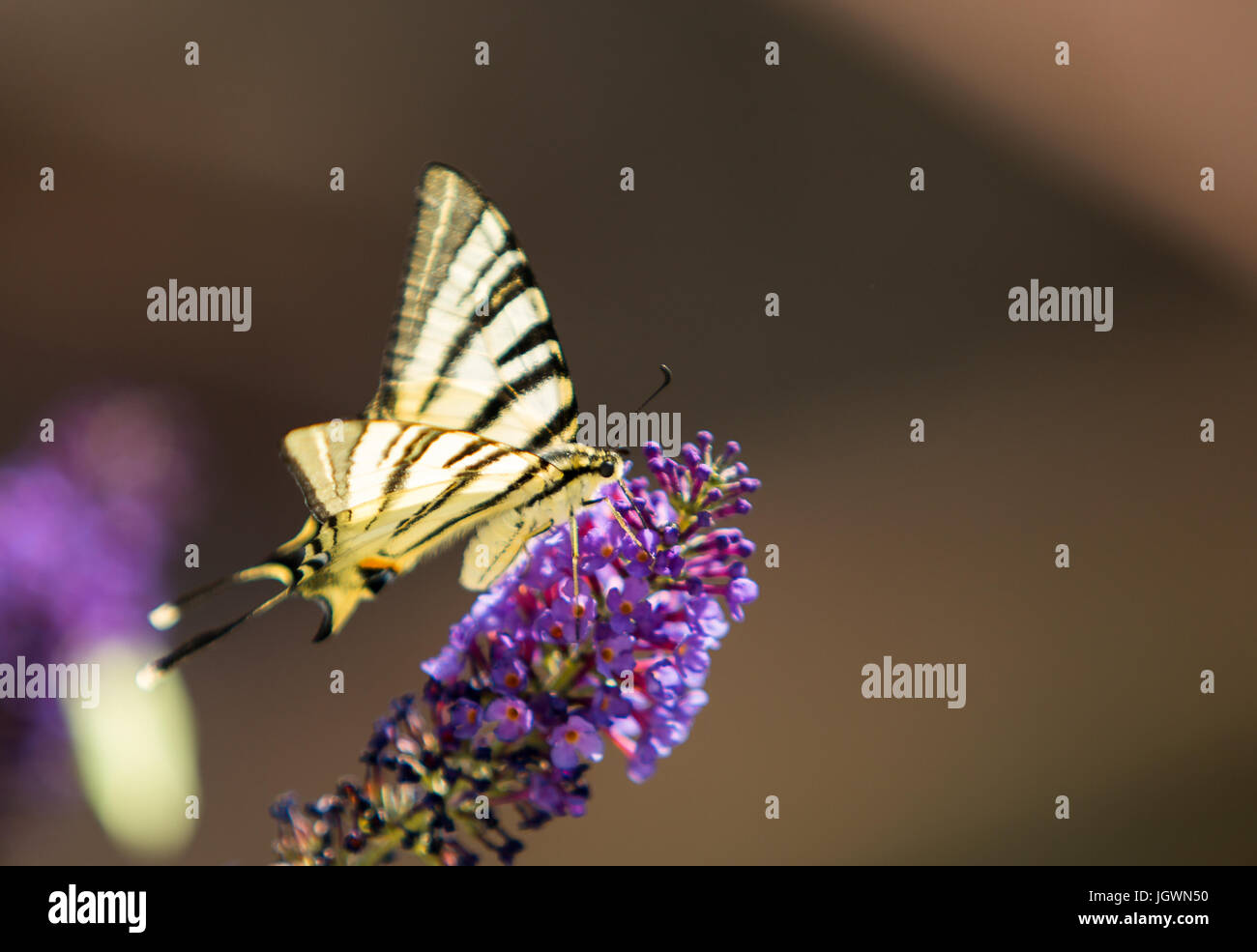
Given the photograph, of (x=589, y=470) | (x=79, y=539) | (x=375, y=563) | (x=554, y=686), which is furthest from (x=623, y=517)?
(x=79, y=539)

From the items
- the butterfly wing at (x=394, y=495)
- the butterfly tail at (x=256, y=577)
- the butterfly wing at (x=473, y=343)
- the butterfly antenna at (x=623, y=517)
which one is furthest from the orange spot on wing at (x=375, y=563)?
the butterfly antenna at (x=623, y=517)

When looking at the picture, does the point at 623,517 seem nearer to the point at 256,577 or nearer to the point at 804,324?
the point at 256,577

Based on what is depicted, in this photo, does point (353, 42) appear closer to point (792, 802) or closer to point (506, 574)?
point (506, 574)

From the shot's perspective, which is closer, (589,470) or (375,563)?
(589,470)

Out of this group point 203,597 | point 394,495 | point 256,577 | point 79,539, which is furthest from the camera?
point 79,539

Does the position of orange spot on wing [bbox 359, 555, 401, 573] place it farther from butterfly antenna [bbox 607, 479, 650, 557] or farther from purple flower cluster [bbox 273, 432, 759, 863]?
butterfly antenna [bbox 607, 479, 650, 557]

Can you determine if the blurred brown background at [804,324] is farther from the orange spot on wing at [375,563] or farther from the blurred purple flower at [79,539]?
the orange spot on wing at [375,563]
